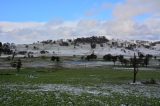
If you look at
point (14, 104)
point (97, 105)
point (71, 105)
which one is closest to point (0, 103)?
point (14, 104)

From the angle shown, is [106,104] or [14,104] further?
[106,104]

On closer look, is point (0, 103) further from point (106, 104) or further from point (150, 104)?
point (150, 104)

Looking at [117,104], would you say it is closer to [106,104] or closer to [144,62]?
[106,104]

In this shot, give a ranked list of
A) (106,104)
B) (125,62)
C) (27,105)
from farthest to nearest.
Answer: (125,62) < (106,104) < (27,105)

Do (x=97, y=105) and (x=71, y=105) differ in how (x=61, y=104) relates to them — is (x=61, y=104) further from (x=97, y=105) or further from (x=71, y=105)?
(x=97, y=105)

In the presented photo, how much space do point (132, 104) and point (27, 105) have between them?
10.6 meters

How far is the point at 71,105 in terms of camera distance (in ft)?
113

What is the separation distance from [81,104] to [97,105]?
1542mm

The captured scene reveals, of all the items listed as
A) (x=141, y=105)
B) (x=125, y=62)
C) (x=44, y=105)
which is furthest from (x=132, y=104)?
(x=125, y=62)

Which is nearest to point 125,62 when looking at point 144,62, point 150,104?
point 144,62

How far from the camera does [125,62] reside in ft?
636

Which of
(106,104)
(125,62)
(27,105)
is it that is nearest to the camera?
(27,105)

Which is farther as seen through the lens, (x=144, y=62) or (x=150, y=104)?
(x=144, y=62)

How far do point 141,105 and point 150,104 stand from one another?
1.29 m
